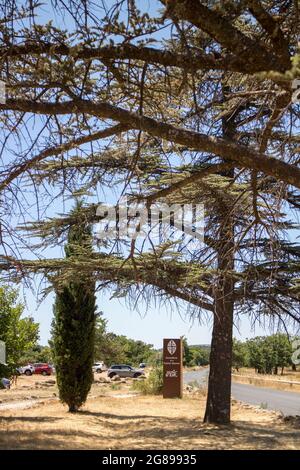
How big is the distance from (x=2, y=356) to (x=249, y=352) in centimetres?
5753

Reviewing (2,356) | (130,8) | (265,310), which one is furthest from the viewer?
(2,356)

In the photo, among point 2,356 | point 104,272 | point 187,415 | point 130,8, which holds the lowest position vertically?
point 187,415

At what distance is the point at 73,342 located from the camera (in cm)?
1498

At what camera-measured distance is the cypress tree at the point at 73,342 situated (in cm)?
1488

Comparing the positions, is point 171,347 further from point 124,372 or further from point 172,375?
point 124,372

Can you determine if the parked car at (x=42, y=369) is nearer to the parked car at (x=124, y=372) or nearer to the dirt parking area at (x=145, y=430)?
the parked car at (x=124, y=372)

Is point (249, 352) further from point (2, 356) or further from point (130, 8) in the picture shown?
point (130, 8)

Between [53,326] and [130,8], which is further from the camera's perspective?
[53,326]

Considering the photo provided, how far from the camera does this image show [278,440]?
955 centimetres

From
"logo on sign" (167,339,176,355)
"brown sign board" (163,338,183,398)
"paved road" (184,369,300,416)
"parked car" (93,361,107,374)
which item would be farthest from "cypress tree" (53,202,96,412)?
"parked car" (93,361,107,374)

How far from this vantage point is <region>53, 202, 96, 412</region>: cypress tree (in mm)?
14883

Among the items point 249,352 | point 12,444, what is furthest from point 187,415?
point 249,352

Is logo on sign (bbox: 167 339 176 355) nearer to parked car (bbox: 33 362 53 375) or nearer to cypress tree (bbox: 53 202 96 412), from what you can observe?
cypress tree (bbox: 53 202 96 412)

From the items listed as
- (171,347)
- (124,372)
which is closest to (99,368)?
(124,372)
